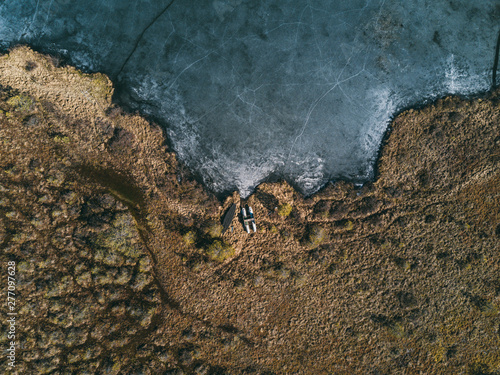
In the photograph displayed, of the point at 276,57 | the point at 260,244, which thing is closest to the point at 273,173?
the point at 260,244

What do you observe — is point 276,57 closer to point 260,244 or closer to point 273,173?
point 273,173

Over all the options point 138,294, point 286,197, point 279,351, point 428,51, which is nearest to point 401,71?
point 428,51

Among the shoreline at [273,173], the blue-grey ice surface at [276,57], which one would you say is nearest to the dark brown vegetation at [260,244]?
the shoreline at [273,173]

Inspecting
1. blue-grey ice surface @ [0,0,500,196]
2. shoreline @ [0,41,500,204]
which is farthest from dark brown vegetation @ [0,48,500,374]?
blue-grey ice surface @ [0,0,500,196]

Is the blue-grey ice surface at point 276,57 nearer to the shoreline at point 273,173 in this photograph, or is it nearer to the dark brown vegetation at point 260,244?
the shoreline at point 273,173

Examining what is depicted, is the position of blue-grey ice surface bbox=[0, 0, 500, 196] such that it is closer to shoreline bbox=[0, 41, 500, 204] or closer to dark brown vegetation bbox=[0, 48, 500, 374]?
shoreline bbox=[0, 41, 500, 204]

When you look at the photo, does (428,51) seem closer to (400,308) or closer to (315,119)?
(315,119)
